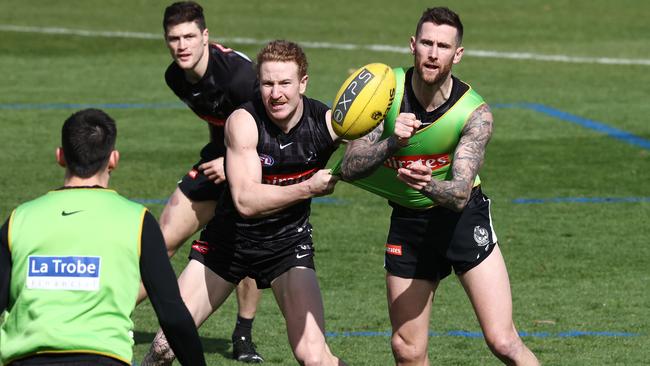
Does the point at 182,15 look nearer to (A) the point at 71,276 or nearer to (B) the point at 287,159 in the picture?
(B) the point at 287,159

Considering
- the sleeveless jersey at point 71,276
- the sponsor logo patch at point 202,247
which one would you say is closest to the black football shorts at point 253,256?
the sponsor logo patch at point 202,247

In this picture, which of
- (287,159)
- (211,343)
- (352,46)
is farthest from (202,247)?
(352,46)

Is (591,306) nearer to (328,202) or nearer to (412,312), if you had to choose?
(412,312)

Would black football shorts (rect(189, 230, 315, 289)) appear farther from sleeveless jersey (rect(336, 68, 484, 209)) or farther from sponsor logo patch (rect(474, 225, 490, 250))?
sponsor logo patch (rect(474, 225, 490, 250))

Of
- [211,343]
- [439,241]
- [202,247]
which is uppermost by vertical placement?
[439,241]

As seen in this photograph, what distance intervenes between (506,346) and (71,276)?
3.29m

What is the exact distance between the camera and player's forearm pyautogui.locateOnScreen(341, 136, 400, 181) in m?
8.18

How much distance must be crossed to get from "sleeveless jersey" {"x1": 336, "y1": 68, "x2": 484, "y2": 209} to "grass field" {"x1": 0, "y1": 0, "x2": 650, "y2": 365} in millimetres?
1857

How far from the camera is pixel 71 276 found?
597cm

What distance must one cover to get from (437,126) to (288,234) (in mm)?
1143

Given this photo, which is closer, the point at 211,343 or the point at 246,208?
the point at 246,208

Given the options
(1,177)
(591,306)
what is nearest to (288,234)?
(591,306)

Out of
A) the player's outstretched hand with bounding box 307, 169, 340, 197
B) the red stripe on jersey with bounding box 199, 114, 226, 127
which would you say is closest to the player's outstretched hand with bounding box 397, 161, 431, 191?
the player's outstretched hand with bounding box 307, 169, 340, 197

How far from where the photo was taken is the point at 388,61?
24.2 meters
